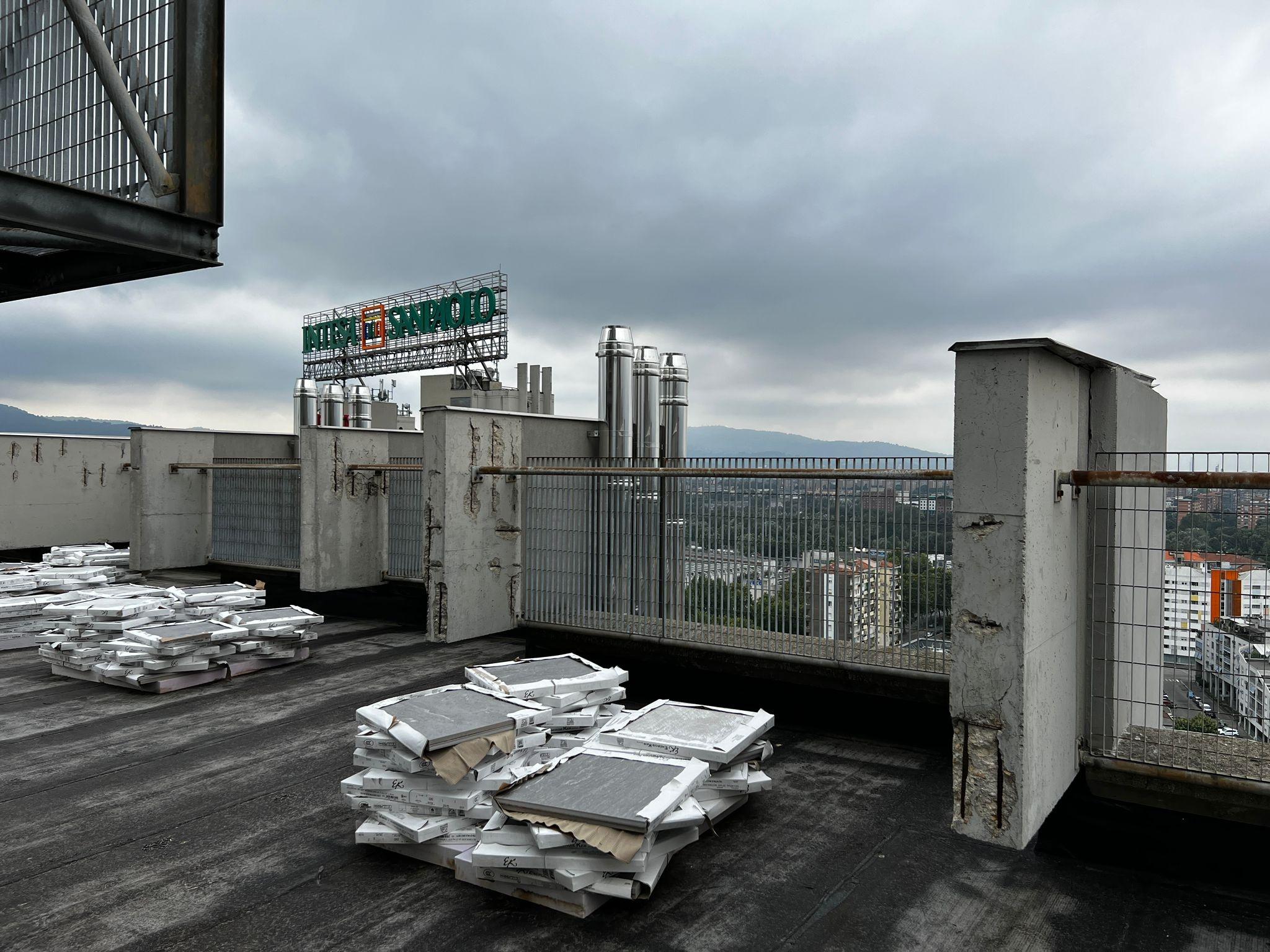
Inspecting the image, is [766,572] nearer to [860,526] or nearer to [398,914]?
[860,526]

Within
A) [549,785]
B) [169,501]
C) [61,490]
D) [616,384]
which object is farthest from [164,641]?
[61,490]

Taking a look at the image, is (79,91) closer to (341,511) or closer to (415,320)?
(341,511)

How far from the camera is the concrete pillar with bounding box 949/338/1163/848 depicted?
14.0ft

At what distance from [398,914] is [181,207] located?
3.34 metres

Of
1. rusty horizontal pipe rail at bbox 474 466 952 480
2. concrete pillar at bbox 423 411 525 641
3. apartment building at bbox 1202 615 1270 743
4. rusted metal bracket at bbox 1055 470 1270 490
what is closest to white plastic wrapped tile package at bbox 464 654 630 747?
rusty horizontal pipe rail at bbox 474 466 952 480

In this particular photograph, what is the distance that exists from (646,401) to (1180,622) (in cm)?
957

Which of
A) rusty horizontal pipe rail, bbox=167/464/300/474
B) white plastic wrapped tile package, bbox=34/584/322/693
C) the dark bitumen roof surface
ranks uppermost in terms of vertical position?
rusty horizontal pipe rail, bbox=167/464/300/474

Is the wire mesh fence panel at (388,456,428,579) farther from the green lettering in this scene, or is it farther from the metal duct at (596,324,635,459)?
the green lettering

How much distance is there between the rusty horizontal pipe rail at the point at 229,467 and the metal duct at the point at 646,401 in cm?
530

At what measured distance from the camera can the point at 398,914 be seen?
391 centimetres

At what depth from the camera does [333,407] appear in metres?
21.3

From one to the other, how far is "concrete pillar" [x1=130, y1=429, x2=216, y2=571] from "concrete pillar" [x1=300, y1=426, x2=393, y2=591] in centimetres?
398

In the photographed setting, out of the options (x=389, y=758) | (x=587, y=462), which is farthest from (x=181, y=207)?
(x=587, y=462)

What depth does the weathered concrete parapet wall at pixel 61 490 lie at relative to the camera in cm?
1611
